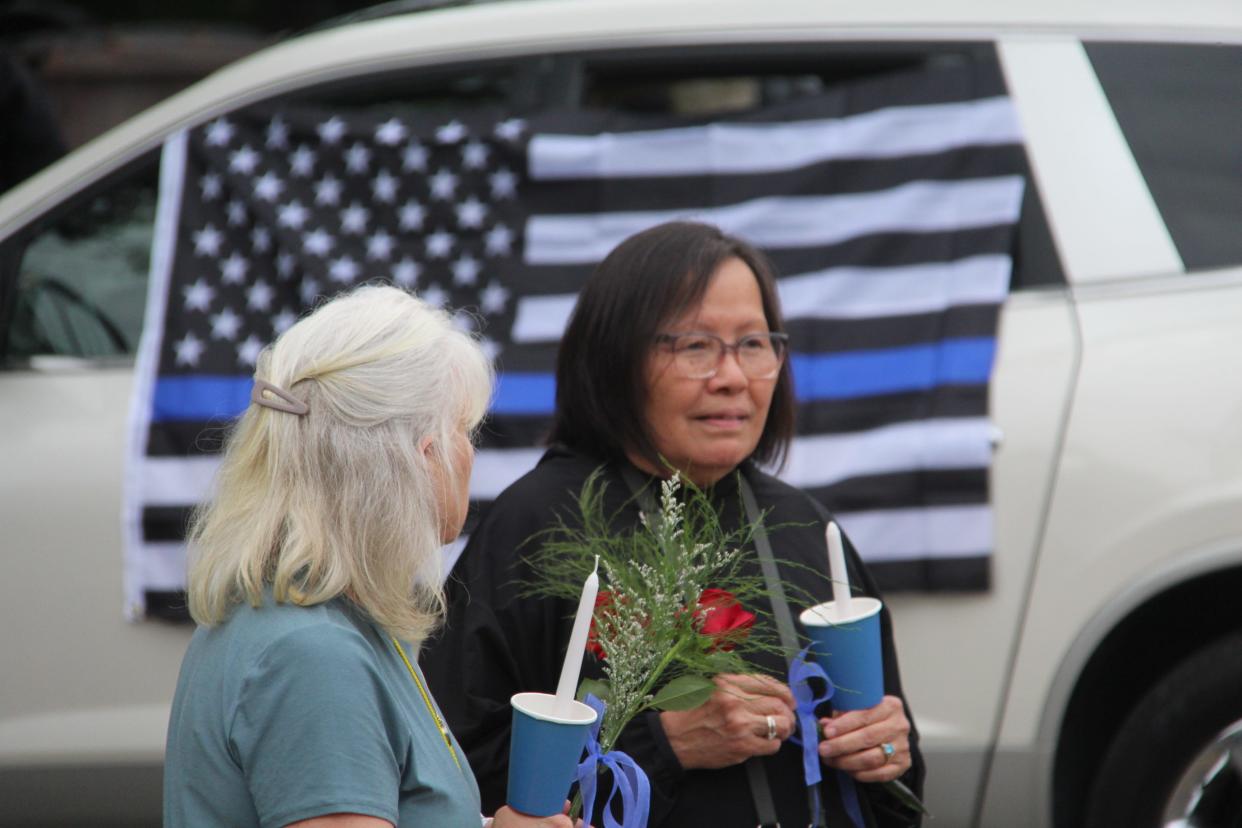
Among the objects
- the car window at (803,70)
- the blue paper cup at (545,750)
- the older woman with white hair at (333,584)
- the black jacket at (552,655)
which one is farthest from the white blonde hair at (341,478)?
the car window at (803,70)

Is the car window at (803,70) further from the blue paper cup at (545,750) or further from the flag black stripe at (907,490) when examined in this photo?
the blue paper cup at (545,750)

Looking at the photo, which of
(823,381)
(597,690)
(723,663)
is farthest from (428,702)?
(823,381)

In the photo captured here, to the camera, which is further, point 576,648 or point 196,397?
point 196,397

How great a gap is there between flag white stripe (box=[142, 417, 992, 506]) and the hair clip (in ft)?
5.68

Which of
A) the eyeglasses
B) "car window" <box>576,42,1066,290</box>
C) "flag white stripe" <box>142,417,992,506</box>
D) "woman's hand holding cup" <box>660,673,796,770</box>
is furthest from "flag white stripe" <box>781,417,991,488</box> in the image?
"woman's hand holding cup" <box>660,673,796,770</box>

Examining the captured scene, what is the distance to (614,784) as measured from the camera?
6.84 feet

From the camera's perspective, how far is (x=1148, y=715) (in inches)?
138

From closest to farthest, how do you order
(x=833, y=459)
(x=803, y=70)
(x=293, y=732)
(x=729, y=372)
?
(x=293, y=732), (x=729, y=372), (x=833, y=459), (x=803, y=70)

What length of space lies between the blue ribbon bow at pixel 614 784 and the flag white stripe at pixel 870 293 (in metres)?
1.78

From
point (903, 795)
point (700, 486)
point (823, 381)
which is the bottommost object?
point (903, 795)

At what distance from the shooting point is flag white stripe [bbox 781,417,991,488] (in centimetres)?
356

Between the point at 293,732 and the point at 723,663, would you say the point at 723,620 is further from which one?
the point at 293,732

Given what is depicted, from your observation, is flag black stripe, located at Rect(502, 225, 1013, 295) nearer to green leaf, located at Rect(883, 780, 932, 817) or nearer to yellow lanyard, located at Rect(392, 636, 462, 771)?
green leaf, located at Rect(883, 780, 932, 817)

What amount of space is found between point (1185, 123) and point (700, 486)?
6.10ft
